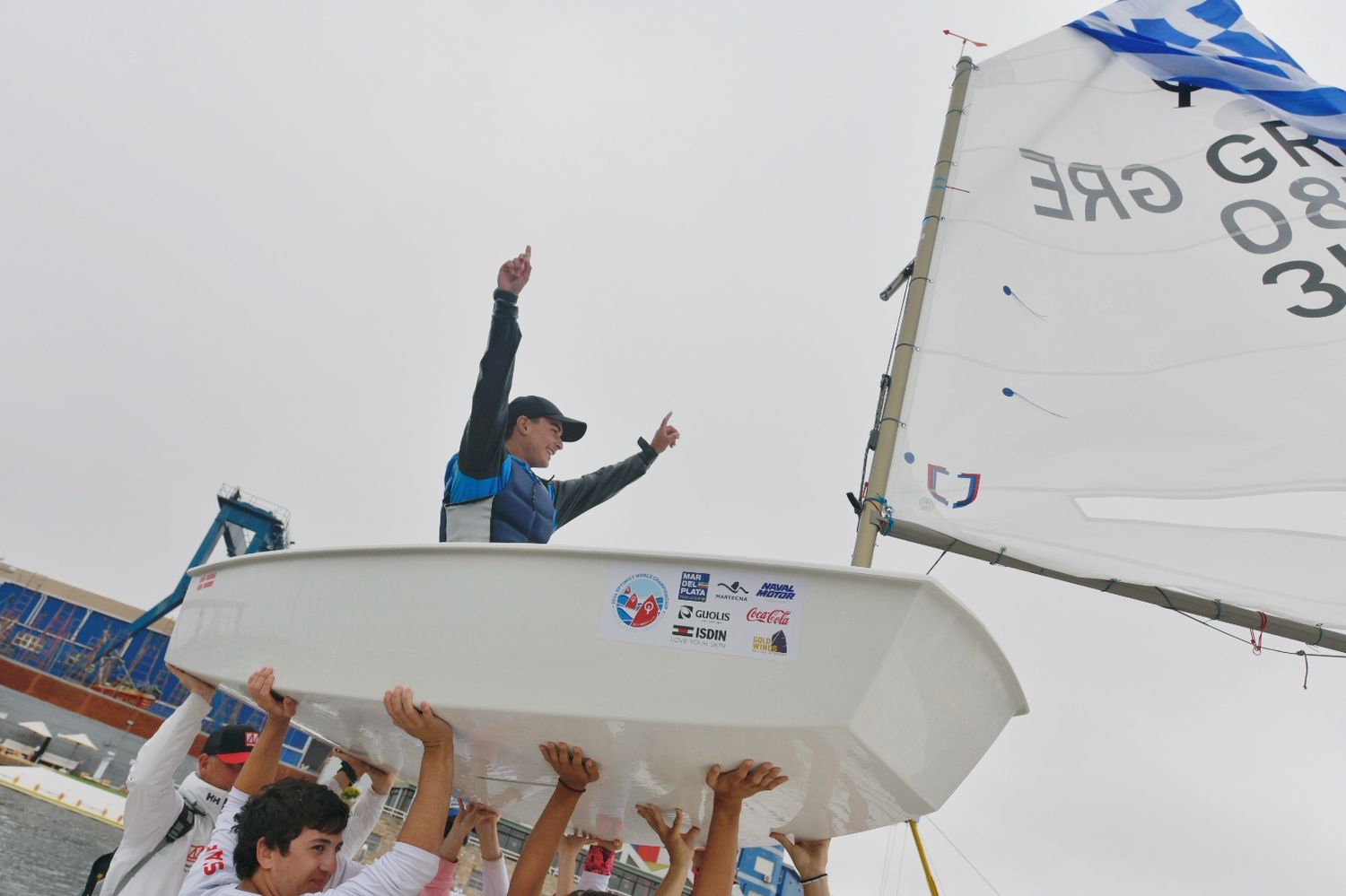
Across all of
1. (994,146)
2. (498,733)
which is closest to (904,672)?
(498,733)

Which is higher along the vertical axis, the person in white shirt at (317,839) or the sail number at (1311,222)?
the sail number at (1311,222)

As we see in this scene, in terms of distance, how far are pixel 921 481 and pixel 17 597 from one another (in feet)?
171

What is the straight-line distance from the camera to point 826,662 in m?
1.82

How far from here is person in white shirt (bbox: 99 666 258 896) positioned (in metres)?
2.55

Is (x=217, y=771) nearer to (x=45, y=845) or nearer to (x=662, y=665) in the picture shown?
(x=662, y=665)

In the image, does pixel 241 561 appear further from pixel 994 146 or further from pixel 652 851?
pixel 652 851

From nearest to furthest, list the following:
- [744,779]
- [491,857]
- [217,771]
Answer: [744,779] < [217,771] < [491,857]

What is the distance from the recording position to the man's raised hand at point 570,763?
2.24 meters

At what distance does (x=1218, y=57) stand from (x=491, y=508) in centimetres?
511

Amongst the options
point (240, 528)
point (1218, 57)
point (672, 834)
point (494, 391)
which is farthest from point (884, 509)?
point (240, 528)

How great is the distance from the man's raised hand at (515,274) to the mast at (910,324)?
67.7 inches

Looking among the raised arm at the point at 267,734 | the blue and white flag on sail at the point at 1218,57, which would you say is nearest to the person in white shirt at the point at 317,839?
the raised arm at the point at 267,734

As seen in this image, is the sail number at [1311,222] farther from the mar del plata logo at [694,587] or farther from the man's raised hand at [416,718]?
the man's raised hand at [416,718]

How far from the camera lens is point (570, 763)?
2260 mm
